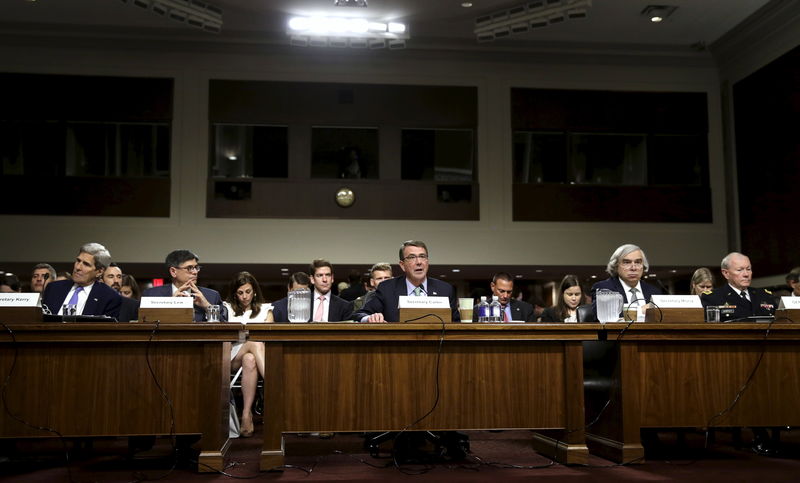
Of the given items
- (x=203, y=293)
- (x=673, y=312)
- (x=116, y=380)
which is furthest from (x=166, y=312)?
(x=673, y=312)

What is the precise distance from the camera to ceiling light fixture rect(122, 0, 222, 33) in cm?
816

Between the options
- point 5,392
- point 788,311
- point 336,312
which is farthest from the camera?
point 336,312

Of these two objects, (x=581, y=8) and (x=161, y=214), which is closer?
(x=581, y=8)

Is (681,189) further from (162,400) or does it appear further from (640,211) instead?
(162,400)

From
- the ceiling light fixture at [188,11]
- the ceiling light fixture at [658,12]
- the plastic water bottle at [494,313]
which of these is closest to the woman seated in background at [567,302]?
the plastic water bottle at [494,313]

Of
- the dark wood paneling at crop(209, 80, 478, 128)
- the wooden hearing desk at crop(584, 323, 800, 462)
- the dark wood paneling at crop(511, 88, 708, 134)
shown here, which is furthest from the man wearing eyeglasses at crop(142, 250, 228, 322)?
the dark wood paneling at crop(511, 88, 708, 134)

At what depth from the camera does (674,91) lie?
10.9m

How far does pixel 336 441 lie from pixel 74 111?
7.65 metres

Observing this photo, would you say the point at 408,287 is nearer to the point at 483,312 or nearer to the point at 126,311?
the point at 483,312

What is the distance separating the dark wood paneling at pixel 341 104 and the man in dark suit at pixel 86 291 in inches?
244

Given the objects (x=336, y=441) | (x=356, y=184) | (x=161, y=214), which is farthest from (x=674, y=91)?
(x=336, y=441)

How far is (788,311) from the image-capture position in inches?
146

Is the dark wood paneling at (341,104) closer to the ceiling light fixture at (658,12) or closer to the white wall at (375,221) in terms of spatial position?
the white wall at (375,221)

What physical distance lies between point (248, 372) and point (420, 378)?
1982mm
